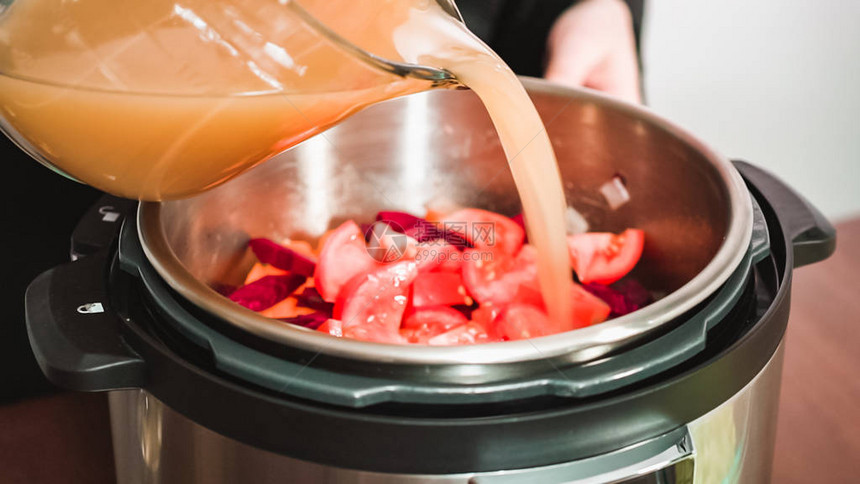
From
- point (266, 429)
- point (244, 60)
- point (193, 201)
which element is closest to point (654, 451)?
point (266, 429)

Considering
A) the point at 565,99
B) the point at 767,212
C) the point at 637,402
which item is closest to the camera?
the point at 637,402

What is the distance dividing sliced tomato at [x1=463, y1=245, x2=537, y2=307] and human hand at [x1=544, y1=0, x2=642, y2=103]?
394 mm

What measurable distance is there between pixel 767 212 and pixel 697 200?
0.23 feet

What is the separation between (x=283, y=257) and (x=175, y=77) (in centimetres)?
41

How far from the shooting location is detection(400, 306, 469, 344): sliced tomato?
92 centimetres

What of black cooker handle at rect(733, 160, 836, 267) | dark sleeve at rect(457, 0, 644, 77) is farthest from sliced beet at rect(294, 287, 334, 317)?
dark sleeve at rect(457, 0, 644, 77)

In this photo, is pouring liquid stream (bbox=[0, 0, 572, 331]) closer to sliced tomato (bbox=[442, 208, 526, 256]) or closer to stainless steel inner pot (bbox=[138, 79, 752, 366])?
stainless steel inner pot (bbox=[138, 79, 752, 366])

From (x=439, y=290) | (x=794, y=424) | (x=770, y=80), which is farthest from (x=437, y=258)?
(x=770, y=80)

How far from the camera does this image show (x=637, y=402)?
59 cm

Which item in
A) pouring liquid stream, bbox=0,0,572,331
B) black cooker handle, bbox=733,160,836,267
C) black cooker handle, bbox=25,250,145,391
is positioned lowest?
black cooker handle, bbox=25,250,145,391

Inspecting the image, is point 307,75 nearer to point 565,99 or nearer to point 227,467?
point 227,467

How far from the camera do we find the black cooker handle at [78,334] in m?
0.63

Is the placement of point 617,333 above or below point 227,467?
above

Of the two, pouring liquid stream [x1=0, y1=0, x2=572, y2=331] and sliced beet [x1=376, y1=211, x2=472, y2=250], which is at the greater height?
pouring liquid stream [x1=0, y1=0, x2=572, y2=331]
